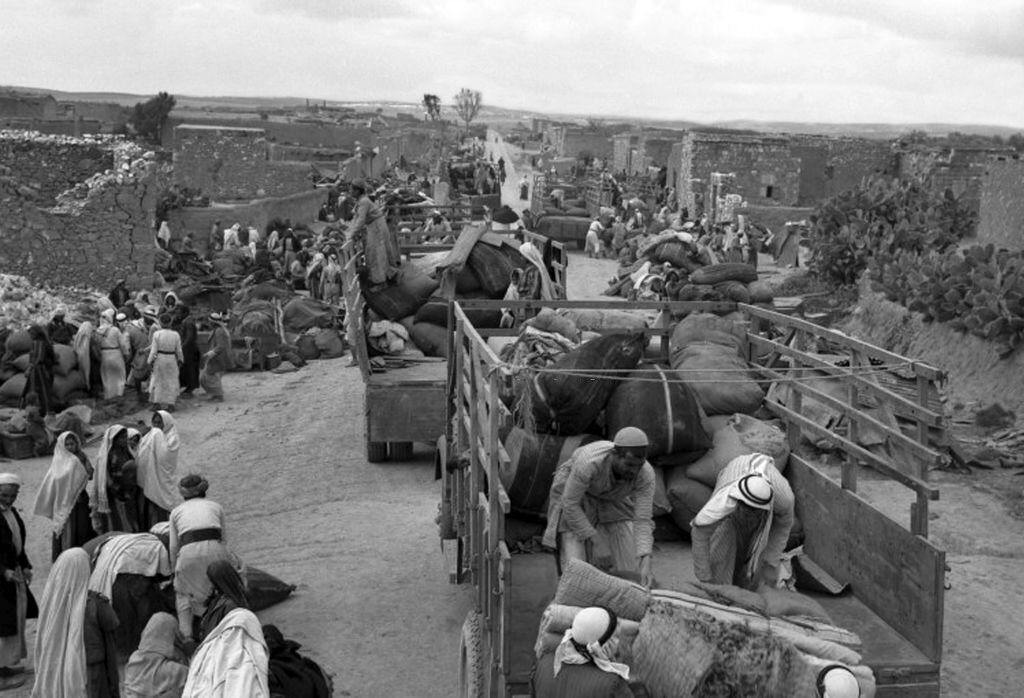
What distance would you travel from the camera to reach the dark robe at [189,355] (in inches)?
548

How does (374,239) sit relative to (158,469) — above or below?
above

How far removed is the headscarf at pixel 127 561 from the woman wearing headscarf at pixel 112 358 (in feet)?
24.3

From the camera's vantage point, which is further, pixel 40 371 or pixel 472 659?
pixel 40 371

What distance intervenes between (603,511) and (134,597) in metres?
2.31

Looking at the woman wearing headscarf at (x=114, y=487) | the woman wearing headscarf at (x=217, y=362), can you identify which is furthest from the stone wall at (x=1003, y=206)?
the woman wearing headscarf at (x=114, y=487)

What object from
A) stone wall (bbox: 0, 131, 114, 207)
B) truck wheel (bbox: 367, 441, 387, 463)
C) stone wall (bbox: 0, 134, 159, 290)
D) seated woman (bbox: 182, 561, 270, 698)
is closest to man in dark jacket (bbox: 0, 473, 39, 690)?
seated woman (bbox: 182, 561, 270, 698)

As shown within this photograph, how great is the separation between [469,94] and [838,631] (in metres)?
90.8

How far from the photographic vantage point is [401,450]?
11.2m

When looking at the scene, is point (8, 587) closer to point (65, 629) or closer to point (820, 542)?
point (65, 629)

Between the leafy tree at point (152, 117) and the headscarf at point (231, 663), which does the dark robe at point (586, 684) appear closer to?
the headscarf at point (231, 663)

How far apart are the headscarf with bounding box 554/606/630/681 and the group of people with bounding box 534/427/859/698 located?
1200 millimetres

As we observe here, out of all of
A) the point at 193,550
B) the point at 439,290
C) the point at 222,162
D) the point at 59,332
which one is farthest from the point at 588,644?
the point at 222,162

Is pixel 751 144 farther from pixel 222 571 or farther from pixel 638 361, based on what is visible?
pixel 222 571

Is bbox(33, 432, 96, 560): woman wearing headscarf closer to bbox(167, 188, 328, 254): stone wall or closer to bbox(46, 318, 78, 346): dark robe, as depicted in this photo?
bbox(46, 318, 78, 346): dark robe
